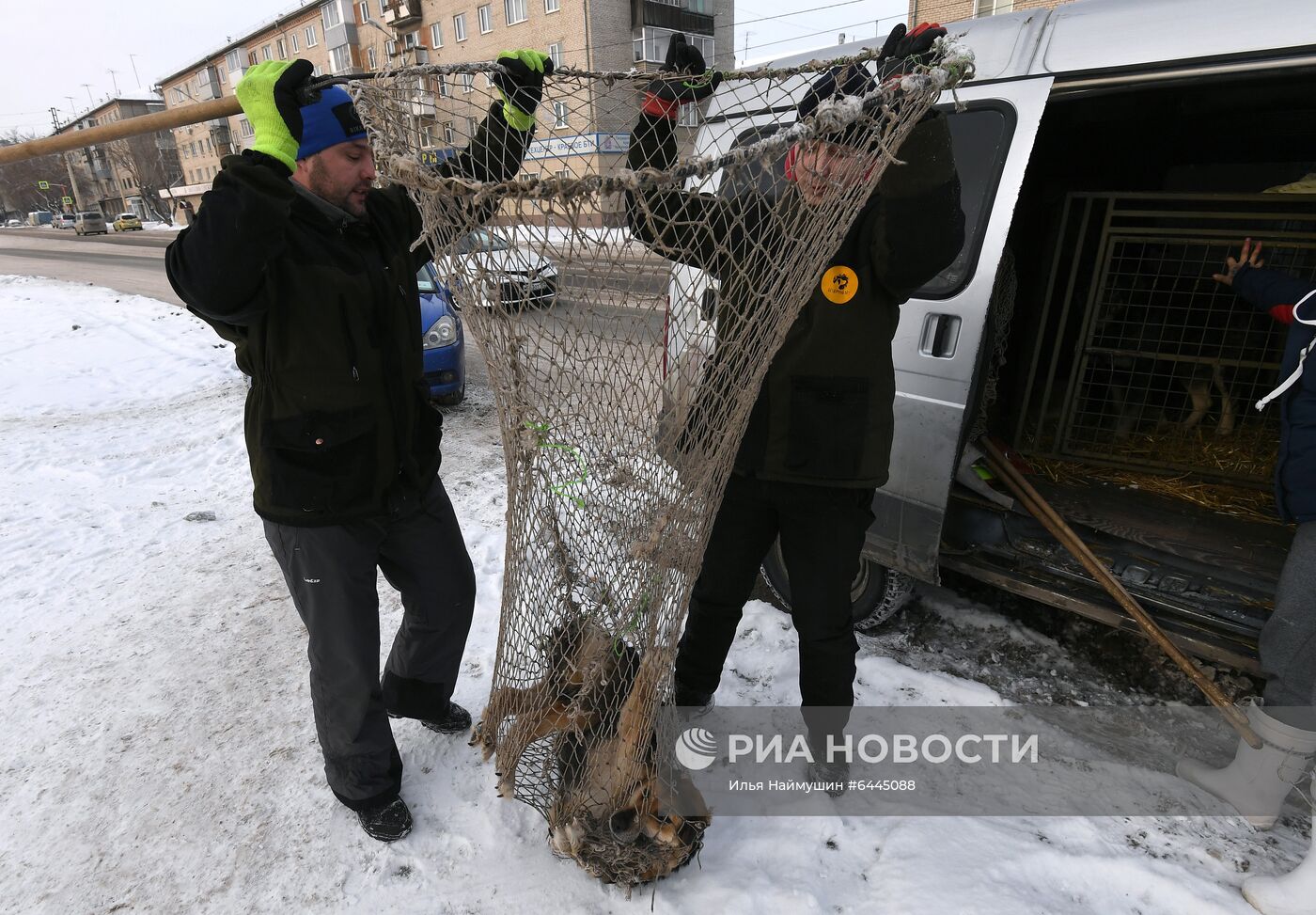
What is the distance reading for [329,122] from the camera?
5.61ft

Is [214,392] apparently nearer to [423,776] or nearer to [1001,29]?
[423,776]

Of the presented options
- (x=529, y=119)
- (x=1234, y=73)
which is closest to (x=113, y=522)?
(x=529, y=119)

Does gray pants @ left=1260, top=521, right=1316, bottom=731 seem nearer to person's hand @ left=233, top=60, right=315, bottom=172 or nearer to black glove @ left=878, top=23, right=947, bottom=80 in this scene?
black glove @ left=878, top=23, right=947, bottom=80

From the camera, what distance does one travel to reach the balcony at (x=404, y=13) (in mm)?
30188

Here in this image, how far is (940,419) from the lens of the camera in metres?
2.44

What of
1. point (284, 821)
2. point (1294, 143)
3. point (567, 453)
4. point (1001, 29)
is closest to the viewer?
point (567, 453)

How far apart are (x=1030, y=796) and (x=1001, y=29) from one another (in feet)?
8.49

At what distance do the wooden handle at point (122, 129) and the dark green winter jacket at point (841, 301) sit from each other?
2145mm

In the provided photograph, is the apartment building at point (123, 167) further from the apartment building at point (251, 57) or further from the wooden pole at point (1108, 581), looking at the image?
the wooden pole at point (1108, 581)

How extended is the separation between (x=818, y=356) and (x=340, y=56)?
4580 cm

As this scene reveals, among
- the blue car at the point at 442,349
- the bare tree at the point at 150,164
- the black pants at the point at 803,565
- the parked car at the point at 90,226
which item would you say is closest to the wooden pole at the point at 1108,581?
the black pants at the point at 803,565

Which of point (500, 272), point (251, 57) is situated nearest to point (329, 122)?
point (500, 272)

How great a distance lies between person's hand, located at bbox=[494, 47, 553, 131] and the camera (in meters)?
1.88

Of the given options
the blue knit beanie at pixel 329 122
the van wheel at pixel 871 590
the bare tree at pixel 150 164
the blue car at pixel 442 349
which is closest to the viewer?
the blue knit beanie at pixel 329 122
